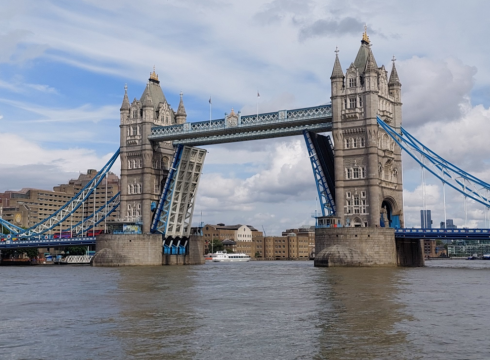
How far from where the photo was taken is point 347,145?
82.6 m

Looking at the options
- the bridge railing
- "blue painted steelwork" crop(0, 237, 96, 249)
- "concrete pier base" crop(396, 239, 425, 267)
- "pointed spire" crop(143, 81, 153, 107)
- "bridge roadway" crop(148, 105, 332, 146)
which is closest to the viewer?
"concrete pier base" crop(396, 239, 425, 267)

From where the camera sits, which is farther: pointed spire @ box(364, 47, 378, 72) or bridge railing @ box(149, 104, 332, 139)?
bridge railing @ box(149, 104, 332, 139)

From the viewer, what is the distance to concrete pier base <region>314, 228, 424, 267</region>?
249ft

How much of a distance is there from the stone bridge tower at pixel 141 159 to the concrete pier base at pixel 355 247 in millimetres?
32445

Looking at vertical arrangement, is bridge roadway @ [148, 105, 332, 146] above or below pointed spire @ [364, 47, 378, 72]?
below

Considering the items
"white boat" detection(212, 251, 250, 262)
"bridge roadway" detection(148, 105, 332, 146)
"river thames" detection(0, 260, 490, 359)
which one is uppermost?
"bridge roadway" detection(148, 105, 332, 146)

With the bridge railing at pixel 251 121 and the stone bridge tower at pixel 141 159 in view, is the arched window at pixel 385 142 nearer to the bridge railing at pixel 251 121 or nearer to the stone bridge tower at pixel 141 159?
the bridge railing at pixel 251 121

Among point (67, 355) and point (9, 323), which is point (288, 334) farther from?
point (9, 323)

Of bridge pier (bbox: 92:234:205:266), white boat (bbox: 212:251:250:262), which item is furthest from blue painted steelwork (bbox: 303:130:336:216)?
white boat (bbox: 212:251:250:262)

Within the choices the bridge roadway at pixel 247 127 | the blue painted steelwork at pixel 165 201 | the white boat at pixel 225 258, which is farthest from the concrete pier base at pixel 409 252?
the white boat at pixel 225 258

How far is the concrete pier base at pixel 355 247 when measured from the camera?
75.8 metres

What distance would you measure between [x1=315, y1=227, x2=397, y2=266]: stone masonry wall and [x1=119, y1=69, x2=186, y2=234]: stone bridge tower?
33.1 metres

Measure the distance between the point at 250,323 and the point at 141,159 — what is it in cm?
7499

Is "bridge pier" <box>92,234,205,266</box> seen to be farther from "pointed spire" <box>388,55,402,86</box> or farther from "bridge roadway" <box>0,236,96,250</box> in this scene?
"pointed spire" <box>388,55,402,86</box>
